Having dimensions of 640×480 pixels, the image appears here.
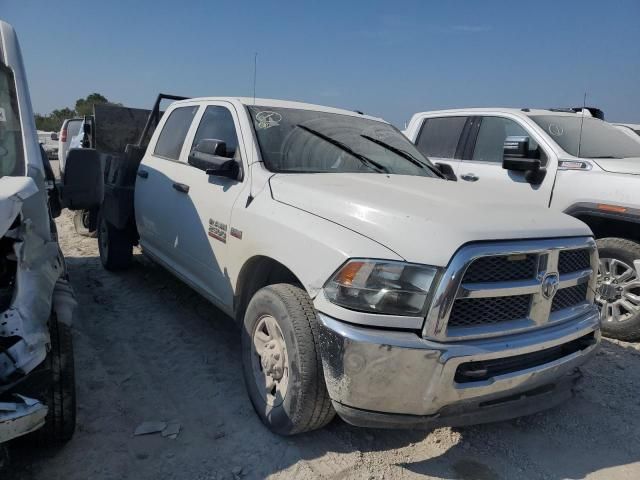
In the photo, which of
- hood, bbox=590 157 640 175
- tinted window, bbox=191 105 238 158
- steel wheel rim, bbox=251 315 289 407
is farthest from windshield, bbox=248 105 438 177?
hood, bbox=590 157 640 175

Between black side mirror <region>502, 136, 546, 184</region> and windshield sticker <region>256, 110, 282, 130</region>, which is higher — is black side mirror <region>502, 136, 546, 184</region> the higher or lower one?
the lower one

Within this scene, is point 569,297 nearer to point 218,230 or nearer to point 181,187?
point 218,230

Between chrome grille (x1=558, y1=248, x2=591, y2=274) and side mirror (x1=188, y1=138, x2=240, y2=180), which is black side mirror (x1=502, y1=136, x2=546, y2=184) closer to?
chrome grille (x1=558, y1=248, x2=591, y2=274)

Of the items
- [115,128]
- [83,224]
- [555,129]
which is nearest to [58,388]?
[555,129]

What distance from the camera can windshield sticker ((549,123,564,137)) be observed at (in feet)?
17.6

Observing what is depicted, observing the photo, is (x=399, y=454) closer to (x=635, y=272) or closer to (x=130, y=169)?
(x=635, y=272)

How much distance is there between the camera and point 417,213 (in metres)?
2.57

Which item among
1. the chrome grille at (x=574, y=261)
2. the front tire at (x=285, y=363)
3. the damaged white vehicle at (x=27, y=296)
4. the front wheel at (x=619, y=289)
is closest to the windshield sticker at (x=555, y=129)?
the front wheel at (x=619, y=289)

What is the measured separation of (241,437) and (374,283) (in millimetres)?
1301

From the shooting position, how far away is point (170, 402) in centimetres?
331

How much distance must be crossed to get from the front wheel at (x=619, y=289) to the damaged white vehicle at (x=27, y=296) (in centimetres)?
433

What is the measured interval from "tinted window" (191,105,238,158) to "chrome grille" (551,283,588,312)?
228 cm

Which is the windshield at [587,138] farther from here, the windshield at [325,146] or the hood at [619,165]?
the windshield at [325,146]

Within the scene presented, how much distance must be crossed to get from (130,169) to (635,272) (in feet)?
16.1
